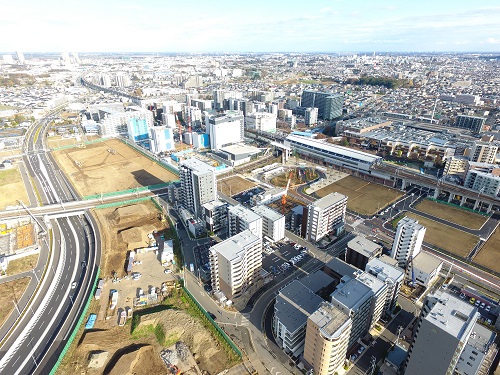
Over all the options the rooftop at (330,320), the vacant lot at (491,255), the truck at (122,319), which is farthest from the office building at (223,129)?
the rooftop at (330,320)

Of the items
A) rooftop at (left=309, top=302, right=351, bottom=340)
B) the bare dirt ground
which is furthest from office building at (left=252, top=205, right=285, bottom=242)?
rooftop at (left=309, top=302, right=351, bottom=340)

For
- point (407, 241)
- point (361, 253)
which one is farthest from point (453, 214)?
point (361, 253)

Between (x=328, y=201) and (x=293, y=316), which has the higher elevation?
(x=328, y=201)

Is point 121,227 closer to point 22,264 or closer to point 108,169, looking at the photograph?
point 22,264

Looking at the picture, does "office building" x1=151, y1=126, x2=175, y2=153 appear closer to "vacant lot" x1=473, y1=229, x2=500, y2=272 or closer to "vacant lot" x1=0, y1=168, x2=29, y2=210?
"vacant lot" x1=0, y1=168, x2=29, y2=210

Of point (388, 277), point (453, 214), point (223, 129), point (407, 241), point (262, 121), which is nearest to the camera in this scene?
point (388, 277)

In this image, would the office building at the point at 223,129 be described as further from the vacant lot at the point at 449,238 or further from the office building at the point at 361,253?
the vacant lot at the point at 449,238

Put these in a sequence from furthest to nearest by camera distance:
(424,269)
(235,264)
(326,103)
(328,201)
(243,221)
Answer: (326,103) → (328,201) → (243,221) → (424,269) → (235,264)
